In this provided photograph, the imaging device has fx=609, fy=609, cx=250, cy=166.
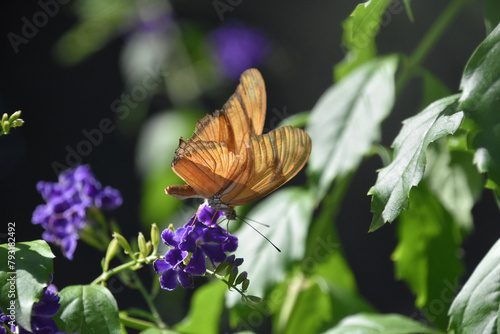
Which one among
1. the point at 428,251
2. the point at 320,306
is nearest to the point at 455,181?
the point at 428,251

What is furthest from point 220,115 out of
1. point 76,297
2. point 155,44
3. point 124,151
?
point 124,151

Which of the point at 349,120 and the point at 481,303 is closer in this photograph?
the point at 481,303

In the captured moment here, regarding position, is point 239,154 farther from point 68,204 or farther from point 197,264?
point 68,204

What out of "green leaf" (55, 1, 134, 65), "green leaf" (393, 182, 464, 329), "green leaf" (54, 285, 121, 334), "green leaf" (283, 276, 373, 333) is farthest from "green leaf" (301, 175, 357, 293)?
"green leaf" (55, 1, 134, 65)

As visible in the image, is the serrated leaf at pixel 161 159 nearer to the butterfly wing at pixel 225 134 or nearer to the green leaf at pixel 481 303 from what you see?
the butterfly wing at pixel 225 134

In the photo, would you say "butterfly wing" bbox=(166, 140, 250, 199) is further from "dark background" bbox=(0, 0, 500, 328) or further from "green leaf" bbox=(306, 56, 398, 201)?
"dark background" bbox=(0, 0, 500, 328)

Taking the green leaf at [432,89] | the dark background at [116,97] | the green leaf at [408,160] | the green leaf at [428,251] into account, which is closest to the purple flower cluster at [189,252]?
the green leaf at [408,160]
